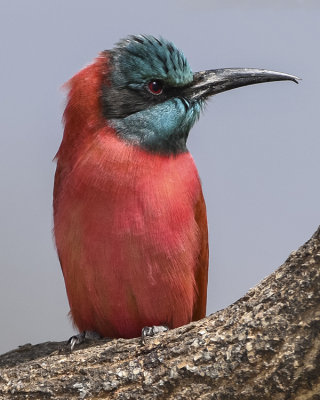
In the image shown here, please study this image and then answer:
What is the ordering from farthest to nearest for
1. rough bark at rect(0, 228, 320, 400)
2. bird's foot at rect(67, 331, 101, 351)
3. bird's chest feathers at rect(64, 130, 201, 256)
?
bird's foot at rect(67, 331, 101, 351) < bird's chest feathers at rect(64, 130, 201, 256) < rough bark at rect(0, 228, 320, 400)

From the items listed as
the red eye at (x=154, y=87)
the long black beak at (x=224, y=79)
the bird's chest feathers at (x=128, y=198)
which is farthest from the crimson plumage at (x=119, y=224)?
the long black beak at (x=224, y=79)

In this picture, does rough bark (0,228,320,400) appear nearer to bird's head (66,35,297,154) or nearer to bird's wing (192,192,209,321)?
bird's wing (192,192,209,321)

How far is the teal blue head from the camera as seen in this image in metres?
3.68

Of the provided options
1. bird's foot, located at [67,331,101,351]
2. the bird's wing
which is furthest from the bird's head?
bird's foot, located at [67,331,101,351]

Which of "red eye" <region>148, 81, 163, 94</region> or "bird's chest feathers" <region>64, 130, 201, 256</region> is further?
"red eye" <region>148, 81, 163, 94</region>

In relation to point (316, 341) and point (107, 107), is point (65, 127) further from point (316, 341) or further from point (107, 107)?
point (316, 341)

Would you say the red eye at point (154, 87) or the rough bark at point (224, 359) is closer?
the rough bark at point (224, 359)

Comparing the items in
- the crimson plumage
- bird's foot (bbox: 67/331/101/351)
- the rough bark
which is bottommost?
bird's foot (bbox: 67/331/101/351)

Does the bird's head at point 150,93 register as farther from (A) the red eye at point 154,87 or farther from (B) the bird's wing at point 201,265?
(B) the bird's wing at point 201,265

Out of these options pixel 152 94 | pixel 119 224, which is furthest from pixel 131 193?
pixel 152 94

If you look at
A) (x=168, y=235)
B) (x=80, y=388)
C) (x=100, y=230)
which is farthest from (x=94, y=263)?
(x=80, y=388)

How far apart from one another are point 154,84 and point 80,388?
5.22ft

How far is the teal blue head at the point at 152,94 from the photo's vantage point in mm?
3684

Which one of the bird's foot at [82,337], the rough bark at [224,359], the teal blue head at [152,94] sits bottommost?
the bird's foot at [82,337]
